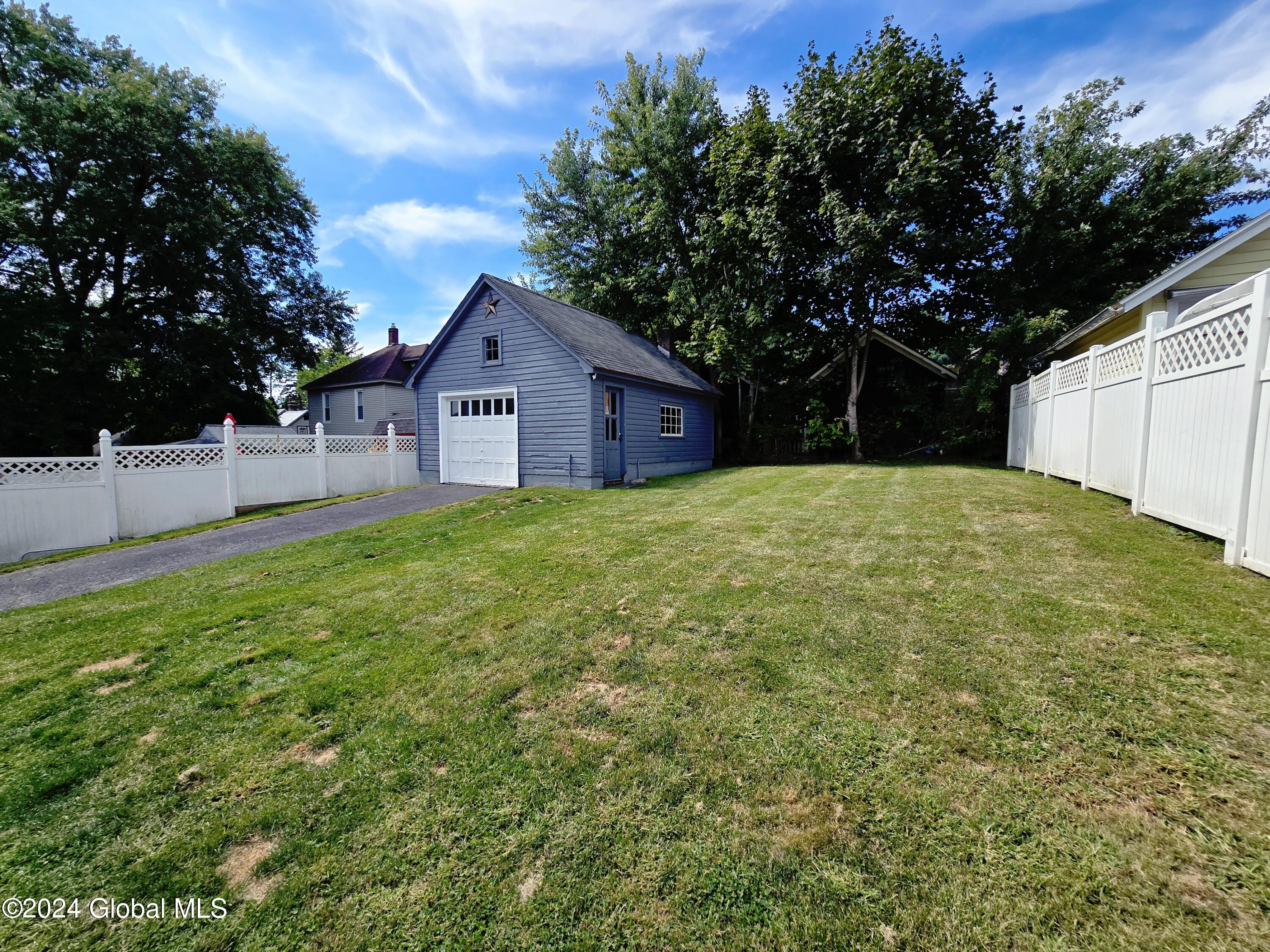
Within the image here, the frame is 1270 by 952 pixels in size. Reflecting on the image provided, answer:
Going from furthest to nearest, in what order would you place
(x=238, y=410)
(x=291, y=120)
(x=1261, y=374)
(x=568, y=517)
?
(x=238, y=410) < (x=291, y=120) < (x=568, y=517) < (x=1261, y=374)

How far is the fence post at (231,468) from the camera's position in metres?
10.1

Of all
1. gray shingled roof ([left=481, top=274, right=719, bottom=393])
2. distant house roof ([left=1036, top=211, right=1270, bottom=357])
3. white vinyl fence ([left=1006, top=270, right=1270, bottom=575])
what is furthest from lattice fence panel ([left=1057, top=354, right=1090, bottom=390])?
gray shingled roof ([left=481, top=274, right=719, bottom=393])

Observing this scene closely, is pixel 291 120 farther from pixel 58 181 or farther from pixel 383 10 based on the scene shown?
pixel 58 181

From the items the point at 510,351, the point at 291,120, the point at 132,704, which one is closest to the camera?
the point at 132,704

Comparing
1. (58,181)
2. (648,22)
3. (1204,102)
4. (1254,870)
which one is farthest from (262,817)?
(58,181)

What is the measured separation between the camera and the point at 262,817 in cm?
187

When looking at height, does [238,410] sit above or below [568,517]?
above

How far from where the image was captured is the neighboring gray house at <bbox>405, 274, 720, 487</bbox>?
11016 millimetres

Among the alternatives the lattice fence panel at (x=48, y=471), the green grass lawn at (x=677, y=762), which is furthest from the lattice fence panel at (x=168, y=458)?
the green grass lawn at (x=677, y=762)

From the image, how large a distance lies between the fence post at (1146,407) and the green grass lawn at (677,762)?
1.22 m

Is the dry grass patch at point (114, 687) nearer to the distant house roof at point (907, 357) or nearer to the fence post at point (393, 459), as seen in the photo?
the fence post at point (393, 459)

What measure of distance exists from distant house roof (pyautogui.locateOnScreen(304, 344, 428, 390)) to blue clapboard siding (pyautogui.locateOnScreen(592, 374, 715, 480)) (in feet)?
45.3

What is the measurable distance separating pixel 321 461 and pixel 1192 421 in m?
15.1

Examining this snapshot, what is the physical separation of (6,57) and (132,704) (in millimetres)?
28606
